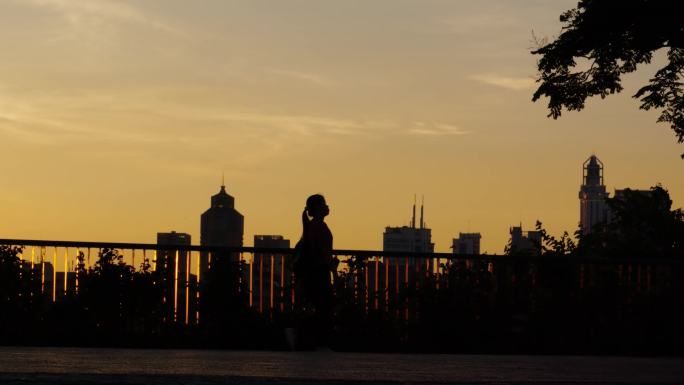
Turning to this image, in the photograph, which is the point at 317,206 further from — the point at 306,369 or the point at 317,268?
the point at 306,369

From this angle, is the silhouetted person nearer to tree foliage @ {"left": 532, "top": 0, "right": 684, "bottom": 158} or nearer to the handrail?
the handrail

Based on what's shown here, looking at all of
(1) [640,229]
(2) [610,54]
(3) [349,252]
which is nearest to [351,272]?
(3) [349,252]

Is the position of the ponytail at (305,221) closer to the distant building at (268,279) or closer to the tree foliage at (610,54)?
the distant building at (268,279)

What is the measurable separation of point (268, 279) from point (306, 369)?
258 inches

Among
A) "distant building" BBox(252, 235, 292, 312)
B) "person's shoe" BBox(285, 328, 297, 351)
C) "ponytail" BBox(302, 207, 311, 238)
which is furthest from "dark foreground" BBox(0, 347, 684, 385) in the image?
"distant building" BBox(252, 235, 292, 312)

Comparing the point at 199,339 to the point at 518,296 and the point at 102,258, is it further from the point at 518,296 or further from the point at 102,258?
the point at 518,296

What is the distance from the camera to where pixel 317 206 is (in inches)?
642

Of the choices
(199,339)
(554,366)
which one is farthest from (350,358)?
(199,339)

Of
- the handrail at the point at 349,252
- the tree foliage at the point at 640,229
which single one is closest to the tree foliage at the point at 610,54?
the handrail at the point at 349,252

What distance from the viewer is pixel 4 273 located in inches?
701

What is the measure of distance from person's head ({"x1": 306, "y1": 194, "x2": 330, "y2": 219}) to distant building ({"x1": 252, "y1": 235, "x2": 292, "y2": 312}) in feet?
6.30

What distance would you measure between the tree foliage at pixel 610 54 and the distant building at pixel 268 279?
17.2 ft

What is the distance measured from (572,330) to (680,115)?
4632 millimetres

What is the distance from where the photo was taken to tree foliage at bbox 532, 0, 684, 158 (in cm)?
1947
